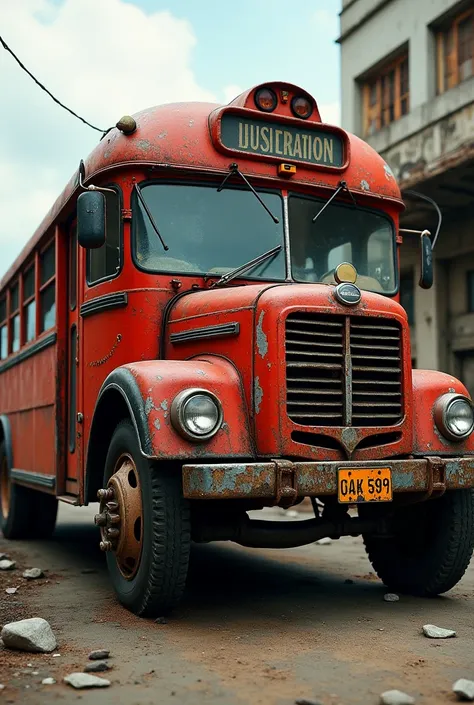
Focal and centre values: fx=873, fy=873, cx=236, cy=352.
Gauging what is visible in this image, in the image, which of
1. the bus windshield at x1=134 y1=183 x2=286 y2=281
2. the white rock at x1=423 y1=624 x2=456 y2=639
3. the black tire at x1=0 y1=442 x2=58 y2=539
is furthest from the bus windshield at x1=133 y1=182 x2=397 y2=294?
the black tire at x1=0 y1=442 x2=58 y2=539

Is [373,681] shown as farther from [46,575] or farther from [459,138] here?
[459,138]

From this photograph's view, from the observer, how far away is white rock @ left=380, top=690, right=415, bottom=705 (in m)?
3.24

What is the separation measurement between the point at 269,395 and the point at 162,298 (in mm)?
1194

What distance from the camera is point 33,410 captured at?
7.82 m

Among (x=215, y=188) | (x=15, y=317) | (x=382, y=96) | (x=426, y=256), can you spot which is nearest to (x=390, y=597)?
(x=426, y=256)

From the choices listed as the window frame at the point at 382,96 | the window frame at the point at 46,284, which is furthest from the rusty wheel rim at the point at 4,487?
the window frame at the point at 382,96

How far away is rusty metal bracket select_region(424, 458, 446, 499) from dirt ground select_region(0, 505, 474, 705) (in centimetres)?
71

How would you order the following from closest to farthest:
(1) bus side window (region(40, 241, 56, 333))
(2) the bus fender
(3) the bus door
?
(2) the bus fender, (3) the bus door, (1) bus side window (region(40, 241, 56, 333))

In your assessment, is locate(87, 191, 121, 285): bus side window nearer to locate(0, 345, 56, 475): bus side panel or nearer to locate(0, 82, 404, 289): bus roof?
locate(0, 82, 404, 289): bus roof

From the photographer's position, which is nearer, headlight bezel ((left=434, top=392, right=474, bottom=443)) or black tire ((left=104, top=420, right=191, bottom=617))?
black tire ((left=104, top=420, right=191, bottom=617))

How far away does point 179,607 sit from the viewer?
5094 mm

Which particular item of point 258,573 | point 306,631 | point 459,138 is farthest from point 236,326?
point 459,138

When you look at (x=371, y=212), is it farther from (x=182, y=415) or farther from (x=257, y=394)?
(x=182, y=415)

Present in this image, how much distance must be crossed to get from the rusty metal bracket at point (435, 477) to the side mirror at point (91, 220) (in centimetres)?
234
